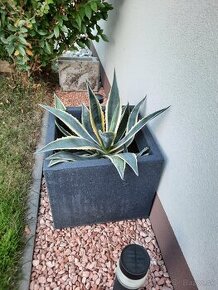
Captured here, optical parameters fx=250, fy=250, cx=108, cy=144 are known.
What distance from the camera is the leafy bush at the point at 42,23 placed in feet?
6.60

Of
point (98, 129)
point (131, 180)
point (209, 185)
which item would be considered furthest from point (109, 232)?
point (209, 185)

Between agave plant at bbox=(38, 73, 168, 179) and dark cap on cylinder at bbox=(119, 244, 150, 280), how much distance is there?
15.1 inches

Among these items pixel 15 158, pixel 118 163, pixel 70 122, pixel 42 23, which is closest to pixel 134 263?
pixel 118 163

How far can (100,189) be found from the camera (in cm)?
140

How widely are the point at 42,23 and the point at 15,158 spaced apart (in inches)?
46.5

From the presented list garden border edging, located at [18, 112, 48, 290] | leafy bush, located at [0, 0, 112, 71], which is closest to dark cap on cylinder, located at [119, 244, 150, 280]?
garden border edging, located at [18, 112, 48, 290]

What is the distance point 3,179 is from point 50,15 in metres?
1.44

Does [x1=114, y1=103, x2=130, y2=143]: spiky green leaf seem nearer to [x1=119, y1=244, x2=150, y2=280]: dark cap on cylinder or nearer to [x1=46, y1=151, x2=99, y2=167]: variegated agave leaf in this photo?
[x1=46, y1=151, x2=99, y2=167]: variegated agave leaf

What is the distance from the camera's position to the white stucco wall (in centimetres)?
97

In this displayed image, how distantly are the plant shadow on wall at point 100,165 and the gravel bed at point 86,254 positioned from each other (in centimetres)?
7

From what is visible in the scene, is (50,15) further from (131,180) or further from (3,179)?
(131,180)

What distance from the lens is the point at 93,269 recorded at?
1.41 m

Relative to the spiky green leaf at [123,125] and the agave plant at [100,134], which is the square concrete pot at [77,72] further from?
the spiky green leaf at [123,125]

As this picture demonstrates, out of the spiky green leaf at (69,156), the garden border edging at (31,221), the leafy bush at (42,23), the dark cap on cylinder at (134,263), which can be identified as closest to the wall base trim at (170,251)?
the dark cap on cylinder at (134,263)
